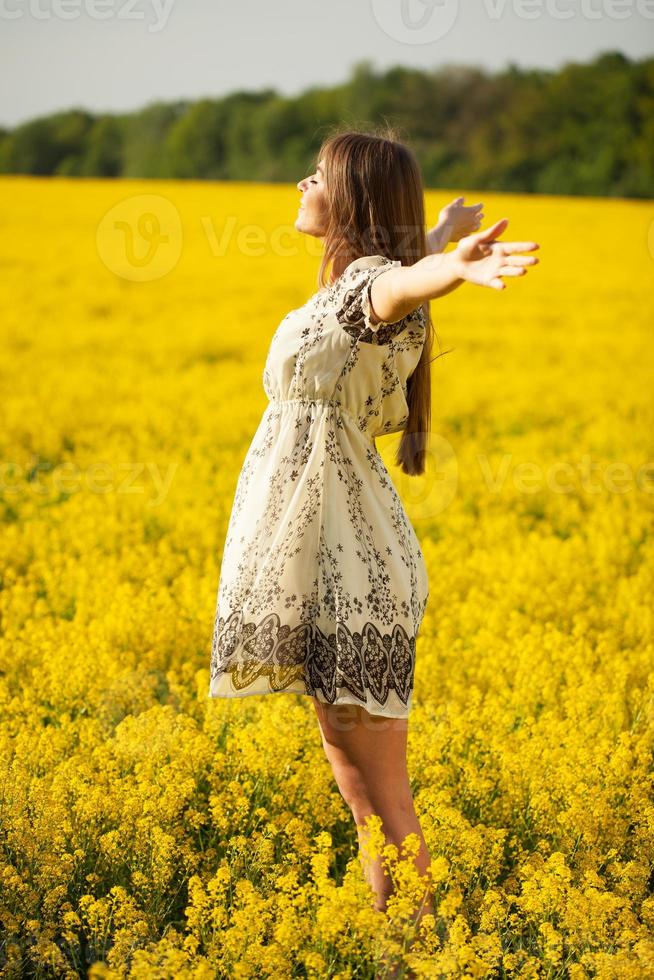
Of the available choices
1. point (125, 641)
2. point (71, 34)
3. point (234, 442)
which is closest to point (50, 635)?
point (125, 641)

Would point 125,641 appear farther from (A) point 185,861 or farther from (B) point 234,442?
(B) point 234,442

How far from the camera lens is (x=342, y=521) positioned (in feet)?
8.13

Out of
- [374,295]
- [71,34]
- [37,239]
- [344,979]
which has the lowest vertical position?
[344,979]

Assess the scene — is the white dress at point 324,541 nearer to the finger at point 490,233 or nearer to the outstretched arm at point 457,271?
the outstretched arm at point 457,271

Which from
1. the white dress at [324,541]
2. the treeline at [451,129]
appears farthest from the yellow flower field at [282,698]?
the treeline at [451,129]

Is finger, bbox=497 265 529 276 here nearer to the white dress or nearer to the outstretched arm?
the outstretched arm

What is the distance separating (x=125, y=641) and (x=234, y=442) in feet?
11.6

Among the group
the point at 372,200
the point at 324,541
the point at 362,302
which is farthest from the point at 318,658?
the point at 372,200

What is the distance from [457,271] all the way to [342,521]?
2.19 ft

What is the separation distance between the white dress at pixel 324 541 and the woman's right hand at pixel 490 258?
38 cm

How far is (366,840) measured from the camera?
2.52m

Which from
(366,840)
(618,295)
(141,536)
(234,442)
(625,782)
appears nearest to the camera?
(366,840)

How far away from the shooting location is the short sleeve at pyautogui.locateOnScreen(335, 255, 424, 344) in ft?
7.75

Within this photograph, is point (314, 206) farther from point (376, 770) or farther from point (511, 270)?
point (376, 770)
